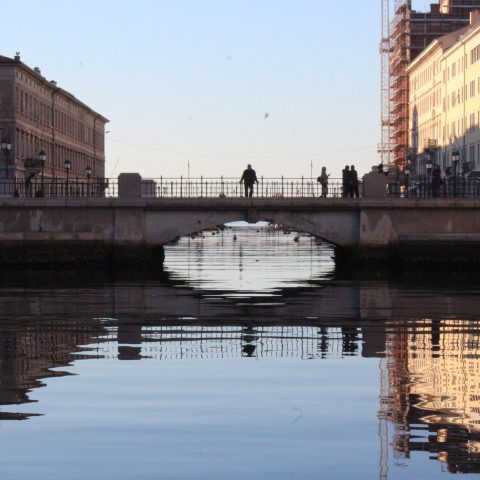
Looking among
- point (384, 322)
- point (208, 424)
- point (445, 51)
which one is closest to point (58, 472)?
point (208, 424)

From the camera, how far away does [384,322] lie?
25969 mm

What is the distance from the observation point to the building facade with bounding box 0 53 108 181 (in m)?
104

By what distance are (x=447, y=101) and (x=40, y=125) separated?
118 feet

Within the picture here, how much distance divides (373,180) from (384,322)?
31.6 metres

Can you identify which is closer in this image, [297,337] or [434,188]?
[297,337]

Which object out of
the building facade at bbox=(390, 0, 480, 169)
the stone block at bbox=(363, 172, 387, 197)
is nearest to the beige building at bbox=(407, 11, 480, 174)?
the building facade at bbox=(390, 0, 480, 169)

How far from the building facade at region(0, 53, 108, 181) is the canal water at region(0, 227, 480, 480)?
54.9 metres

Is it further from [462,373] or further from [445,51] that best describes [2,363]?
[445,51]

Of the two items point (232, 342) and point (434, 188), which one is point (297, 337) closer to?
point (232, 342)

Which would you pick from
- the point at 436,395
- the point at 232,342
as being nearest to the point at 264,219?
the point at 232,342

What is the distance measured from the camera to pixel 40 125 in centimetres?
11744

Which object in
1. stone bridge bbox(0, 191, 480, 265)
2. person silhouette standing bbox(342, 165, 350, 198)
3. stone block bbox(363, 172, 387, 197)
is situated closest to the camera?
stone bridge bbox(0, 191, 480, 265)

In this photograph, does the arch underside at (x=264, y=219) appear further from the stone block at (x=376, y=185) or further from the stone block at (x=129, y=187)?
the stone block at (x=376, y=185)

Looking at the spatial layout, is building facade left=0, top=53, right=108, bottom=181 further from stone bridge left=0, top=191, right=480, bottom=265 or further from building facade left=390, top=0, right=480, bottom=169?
building facade left=390, top=0, right=480, bottom=169
